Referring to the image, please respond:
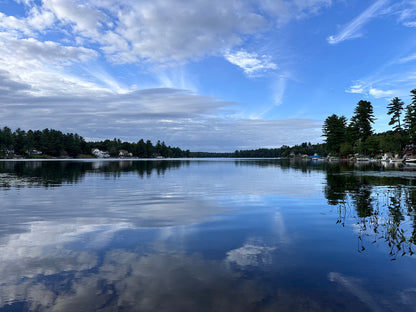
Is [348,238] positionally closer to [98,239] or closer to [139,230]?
[139,230]

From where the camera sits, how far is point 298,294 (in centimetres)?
694

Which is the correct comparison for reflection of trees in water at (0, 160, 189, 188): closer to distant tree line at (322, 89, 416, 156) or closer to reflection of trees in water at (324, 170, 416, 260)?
reflection of trees in water at (324, 170, 416, 260)

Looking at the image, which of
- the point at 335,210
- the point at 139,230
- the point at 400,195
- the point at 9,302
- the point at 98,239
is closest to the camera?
the point at 9,302

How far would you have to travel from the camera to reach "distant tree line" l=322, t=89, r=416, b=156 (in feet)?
377

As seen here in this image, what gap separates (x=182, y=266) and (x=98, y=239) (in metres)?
4.97

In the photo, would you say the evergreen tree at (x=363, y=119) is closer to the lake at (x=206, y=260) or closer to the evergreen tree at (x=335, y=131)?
the evergreen tree at (x=335, y=131)

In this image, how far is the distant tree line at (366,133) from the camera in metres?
115

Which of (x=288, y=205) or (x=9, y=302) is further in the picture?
(x=288, y=205)

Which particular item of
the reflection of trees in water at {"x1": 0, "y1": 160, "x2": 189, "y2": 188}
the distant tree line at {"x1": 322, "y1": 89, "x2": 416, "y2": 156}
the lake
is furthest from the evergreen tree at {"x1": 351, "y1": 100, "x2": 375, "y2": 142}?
the lake

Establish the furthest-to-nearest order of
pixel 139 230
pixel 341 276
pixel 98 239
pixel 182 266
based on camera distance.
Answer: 1. pixel 139 230
2. pixel 98 239
3. pixel 182 266
4. pixel 341 276

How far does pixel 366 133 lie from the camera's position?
14500cm

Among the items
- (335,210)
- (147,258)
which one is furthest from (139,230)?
(335,210)

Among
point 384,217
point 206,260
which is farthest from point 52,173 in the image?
point 384,217

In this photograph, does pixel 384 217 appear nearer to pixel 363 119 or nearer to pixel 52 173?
pixel 52 173
